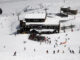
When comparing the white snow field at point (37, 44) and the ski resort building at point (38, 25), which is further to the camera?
the ski resort building at point (38, 25)

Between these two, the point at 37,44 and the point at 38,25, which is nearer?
the point at 37,44

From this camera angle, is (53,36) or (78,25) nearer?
(53,36)

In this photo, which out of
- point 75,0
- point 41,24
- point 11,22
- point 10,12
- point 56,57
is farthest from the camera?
point 75,0

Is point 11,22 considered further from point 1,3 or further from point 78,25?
point 1,3

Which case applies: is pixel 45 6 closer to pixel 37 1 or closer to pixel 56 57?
pixel 37 1

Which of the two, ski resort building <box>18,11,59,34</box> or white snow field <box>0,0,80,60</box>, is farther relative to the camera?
ski resort building <box>18,11,59,34</box>

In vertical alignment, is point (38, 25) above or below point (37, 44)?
below

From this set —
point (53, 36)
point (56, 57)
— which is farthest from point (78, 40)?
point (56, 57)

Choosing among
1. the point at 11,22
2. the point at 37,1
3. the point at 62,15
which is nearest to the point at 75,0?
the point at 37,1

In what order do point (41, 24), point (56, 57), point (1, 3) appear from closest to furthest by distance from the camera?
point (56, 57)
point (41, 24)
point (1, 3)
